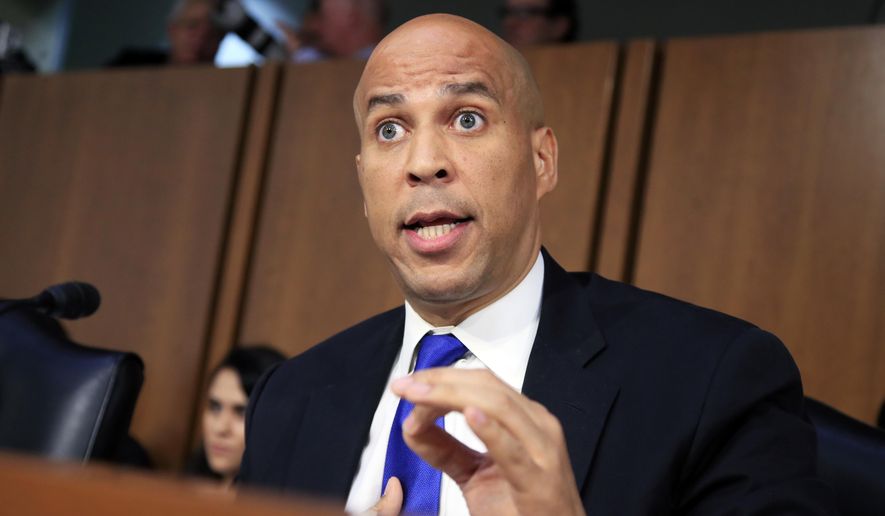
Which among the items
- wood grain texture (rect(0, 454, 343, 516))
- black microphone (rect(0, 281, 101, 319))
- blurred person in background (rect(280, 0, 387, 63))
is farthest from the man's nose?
blurred person in background (rect(280, 0, 387, 63))

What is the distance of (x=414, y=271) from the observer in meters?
1.43

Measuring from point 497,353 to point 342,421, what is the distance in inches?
9.3

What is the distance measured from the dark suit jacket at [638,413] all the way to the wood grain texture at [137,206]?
2.21 m

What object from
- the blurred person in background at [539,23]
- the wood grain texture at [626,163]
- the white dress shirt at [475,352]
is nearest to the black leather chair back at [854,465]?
the white dress shirt at [475,352]

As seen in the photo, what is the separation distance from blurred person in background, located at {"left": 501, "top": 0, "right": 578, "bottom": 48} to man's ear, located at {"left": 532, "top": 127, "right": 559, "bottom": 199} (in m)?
1.96

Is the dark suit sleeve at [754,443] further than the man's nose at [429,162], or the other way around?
the man's nose at [429,162]

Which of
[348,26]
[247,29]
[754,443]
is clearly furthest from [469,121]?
[247,29]

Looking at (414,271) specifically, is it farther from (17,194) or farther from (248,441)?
(17,194)

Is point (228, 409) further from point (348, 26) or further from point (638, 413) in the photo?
point (638, 413)

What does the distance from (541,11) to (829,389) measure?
5.00 feet

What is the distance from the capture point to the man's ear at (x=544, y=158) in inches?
63.4

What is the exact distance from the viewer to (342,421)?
4.97 ft

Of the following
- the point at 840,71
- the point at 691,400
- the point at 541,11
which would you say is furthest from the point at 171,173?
the point at 691,400

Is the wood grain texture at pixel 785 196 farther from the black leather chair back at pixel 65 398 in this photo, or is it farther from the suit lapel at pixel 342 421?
the black leather chair back at pixel 65 398
